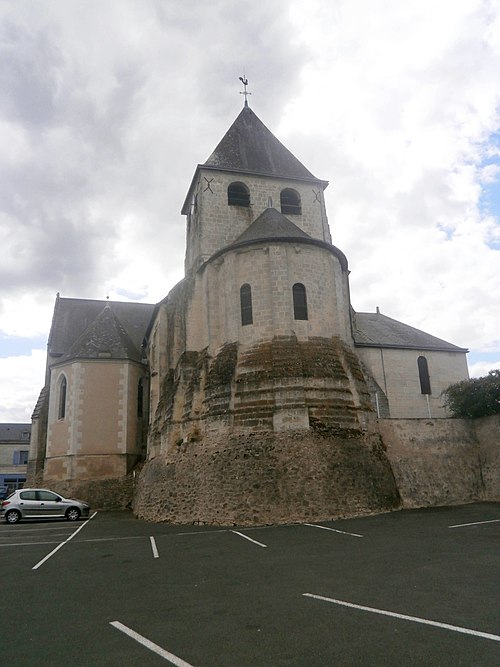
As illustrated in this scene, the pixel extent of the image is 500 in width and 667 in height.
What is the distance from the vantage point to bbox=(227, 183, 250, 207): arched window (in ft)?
78.7

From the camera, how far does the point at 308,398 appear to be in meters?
16.0

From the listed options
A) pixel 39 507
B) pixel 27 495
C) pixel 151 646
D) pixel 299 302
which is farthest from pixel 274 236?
pixel 151 646

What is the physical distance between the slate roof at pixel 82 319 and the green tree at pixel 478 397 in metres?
17.9

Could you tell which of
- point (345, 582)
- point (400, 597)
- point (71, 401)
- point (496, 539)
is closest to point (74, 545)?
point (345, 582)

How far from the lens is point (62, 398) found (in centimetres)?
2703

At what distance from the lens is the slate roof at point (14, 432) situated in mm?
53375

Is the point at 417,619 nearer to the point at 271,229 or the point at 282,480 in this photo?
the point at 282,480

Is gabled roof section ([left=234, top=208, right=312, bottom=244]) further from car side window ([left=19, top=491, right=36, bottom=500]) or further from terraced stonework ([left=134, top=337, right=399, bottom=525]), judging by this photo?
car side window ([left=19, top=491, right=36, bottom=500])

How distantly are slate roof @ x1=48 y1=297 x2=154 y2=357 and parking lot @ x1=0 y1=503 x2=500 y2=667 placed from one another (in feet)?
67.5

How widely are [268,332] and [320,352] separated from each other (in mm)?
1952

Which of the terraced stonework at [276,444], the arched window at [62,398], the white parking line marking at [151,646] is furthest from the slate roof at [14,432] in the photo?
the white parking line marking at [151,646]

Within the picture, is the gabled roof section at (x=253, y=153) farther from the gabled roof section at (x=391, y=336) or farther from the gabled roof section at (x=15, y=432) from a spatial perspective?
the gabled roof section at (x=15, y=432)

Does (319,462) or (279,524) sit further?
(319,462)

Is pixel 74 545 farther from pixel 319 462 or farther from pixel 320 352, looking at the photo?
pixel 320 352
